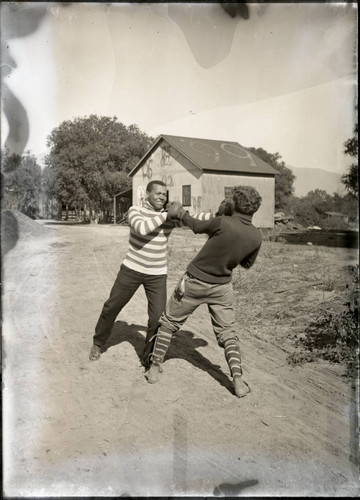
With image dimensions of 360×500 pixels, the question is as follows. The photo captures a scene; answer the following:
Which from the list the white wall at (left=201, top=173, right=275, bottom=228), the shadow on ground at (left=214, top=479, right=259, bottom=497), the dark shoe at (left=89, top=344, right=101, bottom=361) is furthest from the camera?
the white wall at (left=201, top=173, right=275, bottom=228)

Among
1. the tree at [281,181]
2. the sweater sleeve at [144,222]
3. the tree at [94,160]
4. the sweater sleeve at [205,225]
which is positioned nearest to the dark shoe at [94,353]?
the sweater sleeve at [144,222]

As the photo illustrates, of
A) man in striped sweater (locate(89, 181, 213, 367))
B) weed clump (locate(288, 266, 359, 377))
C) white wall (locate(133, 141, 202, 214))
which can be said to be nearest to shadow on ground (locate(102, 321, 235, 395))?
man in striped sweater (locate(89, 181, 213, 367))

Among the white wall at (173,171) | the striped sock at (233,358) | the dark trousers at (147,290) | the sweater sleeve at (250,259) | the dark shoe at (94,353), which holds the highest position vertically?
the white wall at (173,171)

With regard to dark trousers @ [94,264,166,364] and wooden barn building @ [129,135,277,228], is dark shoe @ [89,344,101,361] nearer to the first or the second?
dark trousers @ [94,264,166,364]

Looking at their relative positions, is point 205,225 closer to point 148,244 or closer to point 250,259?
point 250,259

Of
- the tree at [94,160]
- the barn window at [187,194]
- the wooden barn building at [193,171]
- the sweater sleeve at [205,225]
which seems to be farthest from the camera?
the barn window at [187,194]

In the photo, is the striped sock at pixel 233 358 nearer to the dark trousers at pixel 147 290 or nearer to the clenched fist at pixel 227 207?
the dark trousers at pixel 147 290

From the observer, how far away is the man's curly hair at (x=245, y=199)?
3555mm

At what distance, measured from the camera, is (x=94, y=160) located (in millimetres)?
11258

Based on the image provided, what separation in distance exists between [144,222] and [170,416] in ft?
5.67

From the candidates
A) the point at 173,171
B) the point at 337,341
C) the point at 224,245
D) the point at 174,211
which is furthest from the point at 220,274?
the point at 173,171

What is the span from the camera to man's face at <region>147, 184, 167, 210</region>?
3.97 meters

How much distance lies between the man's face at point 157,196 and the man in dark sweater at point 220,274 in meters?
0.42

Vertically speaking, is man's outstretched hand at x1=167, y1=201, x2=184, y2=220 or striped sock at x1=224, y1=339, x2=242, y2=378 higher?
man's outstretched hand at x1=167, y1=201, x2=184, y2=220
